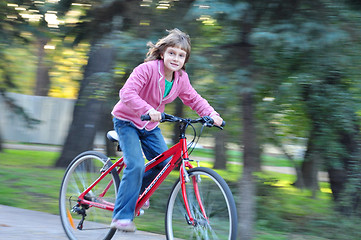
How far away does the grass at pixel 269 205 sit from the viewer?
596cm

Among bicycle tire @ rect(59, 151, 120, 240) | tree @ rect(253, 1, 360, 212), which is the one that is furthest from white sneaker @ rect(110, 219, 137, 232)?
tree @ rect(253, 1, 360, 212)

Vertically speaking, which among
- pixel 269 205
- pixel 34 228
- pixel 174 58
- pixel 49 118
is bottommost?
pixel 49 118

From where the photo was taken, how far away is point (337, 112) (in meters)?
5.47

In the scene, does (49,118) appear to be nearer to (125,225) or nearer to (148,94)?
(148,94)

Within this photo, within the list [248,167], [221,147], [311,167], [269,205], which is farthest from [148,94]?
[311,167]

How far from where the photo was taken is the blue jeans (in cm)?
406

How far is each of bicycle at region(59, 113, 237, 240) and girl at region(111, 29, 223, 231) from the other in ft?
0.55

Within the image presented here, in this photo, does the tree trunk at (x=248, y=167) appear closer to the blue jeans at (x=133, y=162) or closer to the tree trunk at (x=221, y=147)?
the blue jeans at (x=133, y=162)

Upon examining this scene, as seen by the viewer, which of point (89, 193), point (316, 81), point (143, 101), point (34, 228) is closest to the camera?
point (143, 101)

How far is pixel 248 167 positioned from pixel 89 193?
157 centimetres

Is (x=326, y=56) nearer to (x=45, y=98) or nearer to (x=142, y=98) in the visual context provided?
(x=142, y=98)

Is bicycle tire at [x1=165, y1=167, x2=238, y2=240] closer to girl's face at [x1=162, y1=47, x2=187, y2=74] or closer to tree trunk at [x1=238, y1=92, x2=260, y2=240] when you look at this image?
girl's face at [x1=162, y1=47, x2=187, y2=74]

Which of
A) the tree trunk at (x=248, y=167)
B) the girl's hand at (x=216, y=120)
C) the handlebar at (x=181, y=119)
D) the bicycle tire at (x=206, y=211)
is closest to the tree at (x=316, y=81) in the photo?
the tree trunk at (x=248, y=167)

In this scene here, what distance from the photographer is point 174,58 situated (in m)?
4.04
